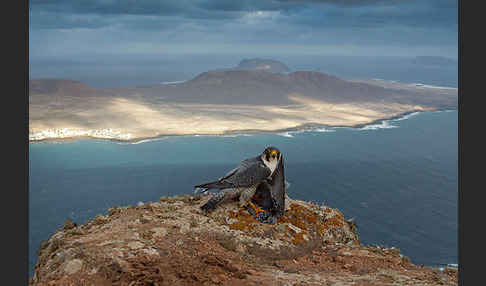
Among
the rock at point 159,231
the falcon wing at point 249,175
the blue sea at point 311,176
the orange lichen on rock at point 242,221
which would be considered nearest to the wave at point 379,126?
the blue sea at point 311,176

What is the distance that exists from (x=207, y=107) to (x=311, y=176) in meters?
82.3

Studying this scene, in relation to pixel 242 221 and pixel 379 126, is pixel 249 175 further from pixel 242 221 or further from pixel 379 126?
pixel 379 126

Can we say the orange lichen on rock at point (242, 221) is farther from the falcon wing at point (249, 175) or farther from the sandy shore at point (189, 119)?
the sandy shore at point (189, 119)

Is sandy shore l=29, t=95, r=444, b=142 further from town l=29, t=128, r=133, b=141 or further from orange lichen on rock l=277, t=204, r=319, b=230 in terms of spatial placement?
orange lichen on rock l=277, t=204, r=319, b=230

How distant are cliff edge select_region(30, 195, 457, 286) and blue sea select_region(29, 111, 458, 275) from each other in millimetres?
34318

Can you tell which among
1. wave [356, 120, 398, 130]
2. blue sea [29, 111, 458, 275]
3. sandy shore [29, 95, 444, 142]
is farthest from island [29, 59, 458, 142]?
blue sea [29, 111, 458, 275]

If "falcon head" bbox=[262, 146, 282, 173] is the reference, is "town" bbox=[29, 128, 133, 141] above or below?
above

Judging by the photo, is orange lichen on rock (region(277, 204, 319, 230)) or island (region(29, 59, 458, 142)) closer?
orange lichen on rock (region(277, 204, 319, 230))

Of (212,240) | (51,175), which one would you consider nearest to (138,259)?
(212,240)

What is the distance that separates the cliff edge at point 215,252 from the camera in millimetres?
6426

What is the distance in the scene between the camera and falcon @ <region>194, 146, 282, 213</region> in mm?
10352

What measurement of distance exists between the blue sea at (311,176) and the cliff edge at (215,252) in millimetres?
34318

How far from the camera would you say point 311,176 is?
69.1 m

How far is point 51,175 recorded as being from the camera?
69.4 m
